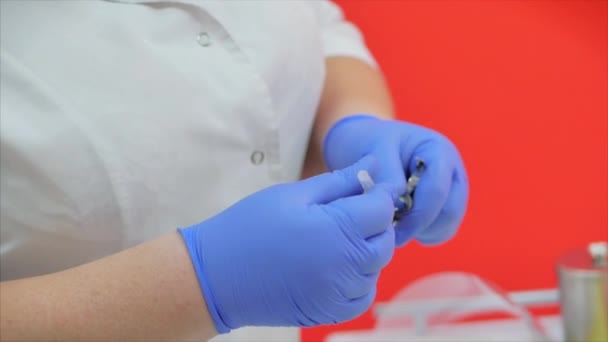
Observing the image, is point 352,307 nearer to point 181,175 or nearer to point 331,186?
point 331,186

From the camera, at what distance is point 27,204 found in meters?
0.61

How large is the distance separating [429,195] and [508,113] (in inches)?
10.3

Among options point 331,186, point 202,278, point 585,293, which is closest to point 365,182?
point 331,186

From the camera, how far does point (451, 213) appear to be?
743mm

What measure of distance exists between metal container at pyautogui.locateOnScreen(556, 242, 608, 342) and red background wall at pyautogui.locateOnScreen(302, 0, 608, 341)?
0.17 feet

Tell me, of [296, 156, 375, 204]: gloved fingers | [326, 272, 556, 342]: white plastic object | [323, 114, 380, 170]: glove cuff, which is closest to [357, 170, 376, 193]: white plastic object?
[296, 156, 375, 204]: gloved fingers

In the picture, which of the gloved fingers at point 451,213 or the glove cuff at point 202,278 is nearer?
the glove cuff at point 202,278

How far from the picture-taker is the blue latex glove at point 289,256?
534 millimetres

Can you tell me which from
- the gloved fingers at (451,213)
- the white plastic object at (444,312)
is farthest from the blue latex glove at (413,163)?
the white plastic object at (444,312)

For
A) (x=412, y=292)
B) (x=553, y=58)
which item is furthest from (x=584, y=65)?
(x=412, y=292)

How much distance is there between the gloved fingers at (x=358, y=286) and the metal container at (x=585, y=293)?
1.07 feet

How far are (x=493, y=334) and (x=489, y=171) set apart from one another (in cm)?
24

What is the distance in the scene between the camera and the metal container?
2.52 feet

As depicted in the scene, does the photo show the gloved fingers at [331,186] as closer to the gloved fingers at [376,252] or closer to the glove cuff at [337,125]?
the gloved fingers at [376,252]
